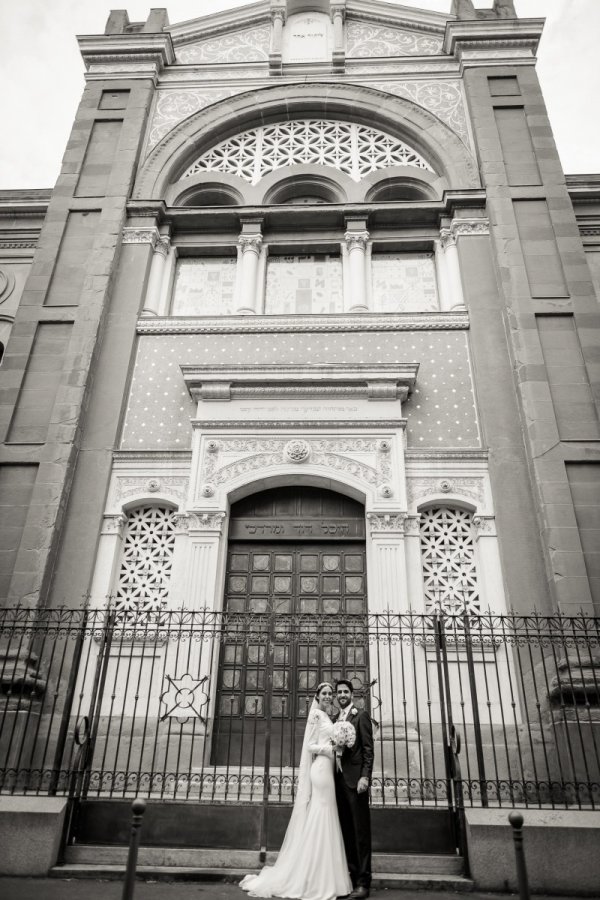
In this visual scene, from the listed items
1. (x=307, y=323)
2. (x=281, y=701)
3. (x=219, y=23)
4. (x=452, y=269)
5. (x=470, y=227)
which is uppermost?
(x=219, y=23)

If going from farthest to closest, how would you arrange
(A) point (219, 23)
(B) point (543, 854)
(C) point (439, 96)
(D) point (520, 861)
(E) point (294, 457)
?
(A) point (219, 23)
(C) point (439, 96)
(E) point (294, 457)
(B) point (543, 854)
(D) point (520, 861)

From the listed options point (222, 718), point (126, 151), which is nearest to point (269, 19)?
point (126, 151)

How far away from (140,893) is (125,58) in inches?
657

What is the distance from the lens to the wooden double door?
31.9 feet

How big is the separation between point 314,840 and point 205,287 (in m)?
10.6

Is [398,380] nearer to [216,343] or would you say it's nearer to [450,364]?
[450,364]

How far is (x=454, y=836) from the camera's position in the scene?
6.95 m

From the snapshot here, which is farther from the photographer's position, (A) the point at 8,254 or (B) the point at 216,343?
(A) the point at 8,254

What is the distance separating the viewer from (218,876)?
253 inches

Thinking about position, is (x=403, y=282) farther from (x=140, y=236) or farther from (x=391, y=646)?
(x=391, y=646)

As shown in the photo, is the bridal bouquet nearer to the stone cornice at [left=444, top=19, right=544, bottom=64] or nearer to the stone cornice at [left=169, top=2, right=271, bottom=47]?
the stone cornice at [left=444, top=19, right=544, bottom=64]

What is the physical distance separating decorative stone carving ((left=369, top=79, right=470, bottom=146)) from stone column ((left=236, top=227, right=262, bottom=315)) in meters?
5.03

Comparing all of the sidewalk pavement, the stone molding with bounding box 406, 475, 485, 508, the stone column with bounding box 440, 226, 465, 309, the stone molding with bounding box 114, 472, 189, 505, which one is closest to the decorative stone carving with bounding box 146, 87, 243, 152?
the stone column with bounding box 440, 226, 465, 309

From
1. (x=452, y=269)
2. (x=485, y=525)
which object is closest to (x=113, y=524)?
(x=485, y=525)
